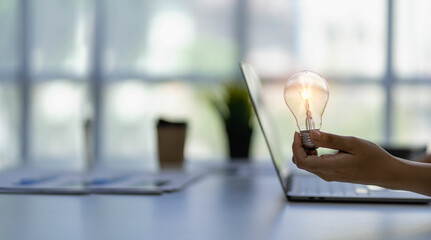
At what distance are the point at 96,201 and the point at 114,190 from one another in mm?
104

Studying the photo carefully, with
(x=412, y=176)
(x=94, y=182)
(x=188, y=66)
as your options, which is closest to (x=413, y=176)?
(x=412, y=176)

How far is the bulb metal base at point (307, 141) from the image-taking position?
631mm

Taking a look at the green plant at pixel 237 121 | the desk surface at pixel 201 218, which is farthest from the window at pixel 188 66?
the desk surface at pixel 201 218

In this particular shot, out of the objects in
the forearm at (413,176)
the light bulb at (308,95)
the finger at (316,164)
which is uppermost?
the light bulb at (308,95)

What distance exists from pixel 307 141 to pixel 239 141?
119cm

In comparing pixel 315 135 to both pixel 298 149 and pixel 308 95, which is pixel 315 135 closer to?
pixel 298 149

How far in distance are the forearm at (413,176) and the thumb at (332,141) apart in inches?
2.8

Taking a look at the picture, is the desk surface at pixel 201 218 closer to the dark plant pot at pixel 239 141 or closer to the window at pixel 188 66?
the dark plant pot at pixel 239 141

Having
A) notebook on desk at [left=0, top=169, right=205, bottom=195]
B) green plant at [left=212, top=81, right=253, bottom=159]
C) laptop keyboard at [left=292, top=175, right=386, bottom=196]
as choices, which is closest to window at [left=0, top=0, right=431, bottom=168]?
green plant at [left=212, top=81, right=253, bottom=159]

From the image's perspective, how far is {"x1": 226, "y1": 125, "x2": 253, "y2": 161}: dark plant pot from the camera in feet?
5.89

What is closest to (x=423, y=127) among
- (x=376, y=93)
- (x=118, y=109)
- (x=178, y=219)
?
(x=376, y=93)

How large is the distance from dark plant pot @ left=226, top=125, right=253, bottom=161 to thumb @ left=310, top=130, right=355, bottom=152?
1.17 m

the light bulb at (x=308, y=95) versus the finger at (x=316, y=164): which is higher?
the light bulb at (x=308, y=95)

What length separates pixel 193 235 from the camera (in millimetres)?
580
